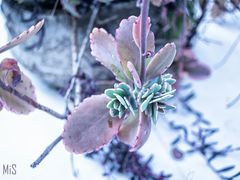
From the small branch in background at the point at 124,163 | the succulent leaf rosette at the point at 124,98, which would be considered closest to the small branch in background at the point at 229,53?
the small branch in background at the point at 124,163

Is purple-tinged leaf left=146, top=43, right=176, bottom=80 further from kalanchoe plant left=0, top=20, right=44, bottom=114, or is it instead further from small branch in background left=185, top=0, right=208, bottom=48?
small branch in background left=185, top=0, right=208, bottom=48

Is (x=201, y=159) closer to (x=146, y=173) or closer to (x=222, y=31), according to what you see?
(x=146, y=173)

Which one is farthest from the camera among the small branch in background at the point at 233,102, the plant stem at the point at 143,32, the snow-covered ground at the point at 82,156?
the small branch in background at the point at 233,102

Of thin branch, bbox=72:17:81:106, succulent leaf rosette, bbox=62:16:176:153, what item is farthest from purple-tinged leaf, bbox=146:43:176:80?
thin branch, bbox=72:17:81:106

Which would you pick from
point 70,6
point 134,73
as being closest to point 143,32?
point 134,73

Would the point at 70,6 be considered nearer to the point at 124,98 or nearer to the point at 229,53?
the point at 124,98

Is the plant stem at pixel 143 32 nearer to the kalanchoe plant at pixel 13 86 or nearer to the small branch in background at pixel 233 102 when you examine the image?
the kalanchoe plant at pixel 13 86
